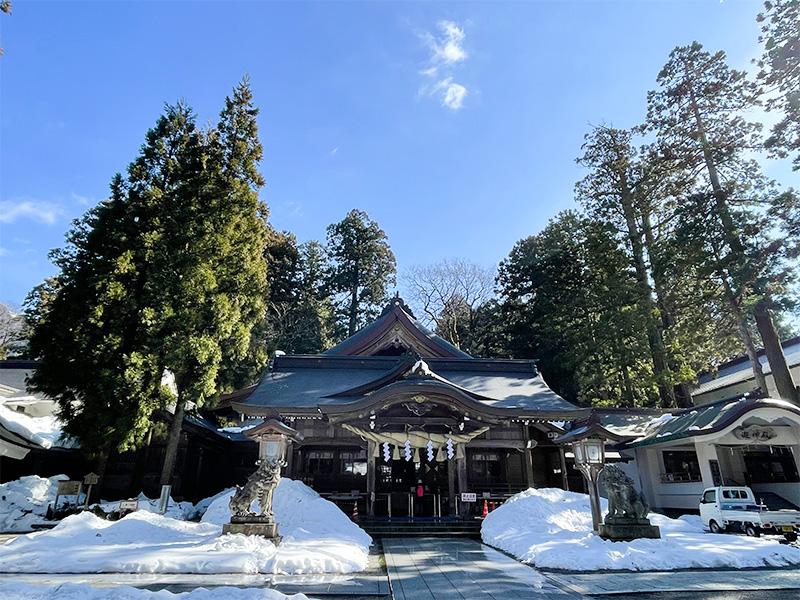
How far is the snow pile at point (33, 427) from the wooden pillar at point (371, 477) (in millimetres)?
9945

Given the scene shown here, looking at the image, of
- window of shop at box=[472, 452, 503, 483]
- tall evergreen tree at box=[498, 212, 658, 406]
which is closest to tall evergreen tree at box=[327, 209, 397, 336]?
tall evergreen tree at box=[498, 212, 658, 406]

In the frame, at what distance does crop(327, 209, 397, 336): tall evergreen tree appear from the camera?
36.7m

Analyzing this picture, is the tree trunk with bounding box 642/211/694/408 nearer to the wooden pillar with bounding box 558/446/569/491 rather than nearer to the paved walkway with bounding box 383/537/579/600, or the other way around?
the wooden pillar with bounding box 558/446/569/491

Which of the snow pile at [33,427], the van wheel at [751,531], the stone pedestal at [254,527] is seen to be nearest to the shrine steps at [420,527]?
the stone pedestal at [254,527]

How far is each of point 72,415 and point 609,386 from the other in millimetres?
23754

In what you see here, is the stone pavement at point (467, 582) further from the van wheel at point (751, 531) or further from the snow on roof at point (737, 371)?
the snow on roof at point (737, 371)

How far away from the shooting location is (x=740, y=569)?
271 inches

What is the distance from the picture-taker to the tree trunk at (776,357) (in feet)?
46.5

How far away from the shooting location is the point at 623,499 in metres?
8.70

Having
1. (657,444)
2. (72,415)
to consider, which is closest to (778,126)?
(657,444)

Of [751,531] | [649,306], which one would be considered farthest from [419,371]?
[649,306]

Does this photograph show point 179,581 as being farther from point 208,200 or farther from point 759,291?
point 759,291

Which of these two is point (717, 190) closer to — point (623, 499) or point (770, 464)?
point (770, 464)

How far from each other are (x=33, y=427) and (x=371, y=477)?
11881 millimetres
